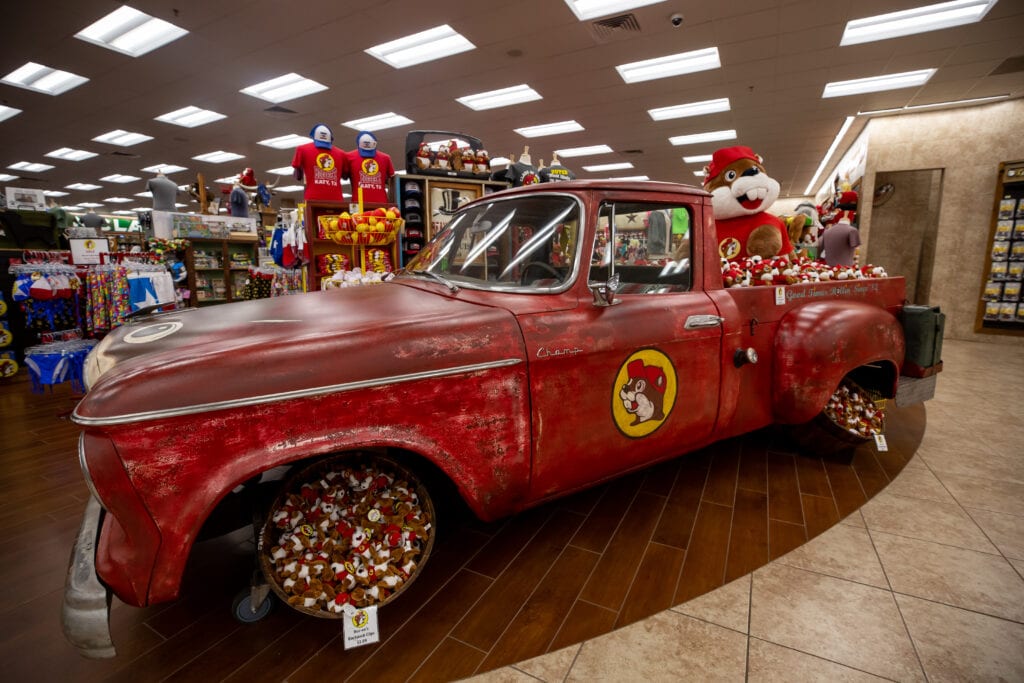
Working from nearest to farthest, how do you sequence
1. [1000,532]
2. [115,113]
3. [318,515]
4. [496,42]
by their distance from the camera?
[318,515], [1000,532], [496,42], [115,113]

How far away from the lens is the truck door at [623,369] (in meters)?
1.77

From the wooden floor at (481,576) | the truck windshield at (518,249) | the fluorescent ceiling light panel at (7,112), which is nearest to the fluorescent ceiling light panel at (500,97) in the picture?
the truck windshield at (518,249)

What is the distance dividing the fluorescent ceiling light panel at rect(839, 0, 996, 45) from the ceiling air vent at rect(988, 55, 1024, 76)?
5.38 ft

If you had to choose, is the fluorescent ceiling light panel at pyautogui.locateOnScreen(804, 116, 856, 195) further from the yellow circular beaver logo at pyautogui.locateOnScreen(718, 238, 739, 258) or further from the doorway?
the yellow circular beaver logo at pyautogui.locateOnScreen(718, 238, 739, 258)

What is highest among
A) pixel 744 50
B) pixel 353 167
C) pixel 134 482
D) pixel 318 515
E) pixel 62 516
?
pixel 744 50

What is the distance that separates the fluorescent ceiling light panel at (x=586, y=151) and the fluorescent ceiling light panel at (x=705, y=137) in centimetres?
159

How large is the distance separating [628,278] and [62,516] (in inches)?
133

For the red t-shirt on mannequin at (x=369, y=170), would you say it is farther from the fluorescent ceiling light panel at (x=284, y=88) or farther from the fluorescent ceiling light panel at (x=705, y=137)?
the fluorescent ceiling light panel at (x=705, y=137)

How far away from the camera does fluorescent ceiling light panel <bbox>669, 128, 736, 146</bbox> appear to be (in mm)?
9717

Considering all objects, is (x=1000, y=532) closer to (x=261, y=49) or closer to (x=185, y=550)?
(x=185, y=550)

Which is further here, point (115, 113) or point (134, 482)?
point (115, 113)

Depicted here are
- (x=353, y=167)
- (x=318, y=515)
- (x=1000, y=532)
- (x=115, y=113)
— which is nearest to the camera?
(x=318, y=515)

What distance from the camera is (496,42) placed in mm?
5930

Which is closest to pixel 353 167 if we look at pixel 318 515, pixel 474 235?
pixel 474 235
